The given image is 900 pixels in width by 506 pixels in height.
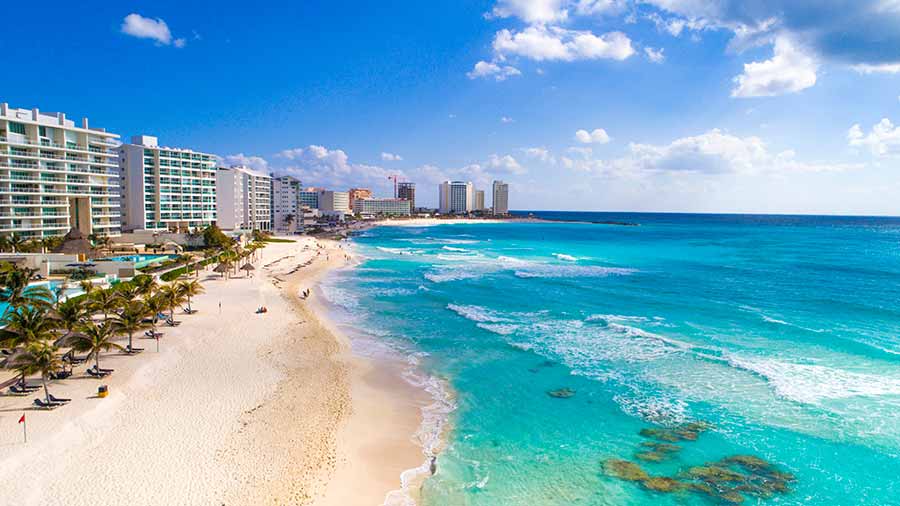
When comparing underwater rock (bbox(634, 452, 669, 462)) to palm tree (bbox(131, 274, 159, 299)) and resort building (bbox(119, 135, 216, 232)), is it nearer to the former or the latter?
palm tree (bbox(131, 274, 159, 299))

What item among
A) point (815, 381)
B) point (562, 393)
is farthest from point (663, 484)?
point (815, 381)

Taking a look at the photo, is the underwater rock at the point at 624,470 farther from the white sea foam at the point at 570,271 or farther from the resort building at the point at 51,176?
the resort building at the point at 51,176

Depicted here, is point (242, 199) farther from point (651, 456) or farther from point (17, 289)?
point (651, 456)

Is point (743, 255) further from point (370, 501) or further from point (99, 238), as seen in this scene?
point (99, 238)

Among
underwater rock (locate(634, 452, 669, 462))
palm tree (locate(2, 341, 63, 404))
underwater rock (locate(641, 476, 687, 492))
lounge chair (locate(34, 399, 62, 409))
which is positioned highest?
palm tree (locate(2, 341, 63, 404))

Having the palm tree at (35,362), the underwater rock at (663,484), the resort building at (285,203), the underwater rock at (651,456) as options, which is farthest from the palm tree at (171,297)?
the resort building at (285,203)

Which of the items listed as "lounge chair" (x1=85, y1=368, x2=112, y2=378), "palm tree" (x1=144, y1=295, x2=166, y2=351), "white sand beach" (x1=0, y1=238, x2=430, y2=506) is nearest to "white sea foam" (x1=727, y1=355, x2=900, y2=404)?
"white sand beach" (x1=0, y1=238, x2=430, y2=506)

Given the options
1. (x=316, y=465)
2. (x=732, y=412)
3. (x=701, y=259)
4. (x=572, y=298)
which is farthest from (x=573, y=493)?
(x=701, y=259)
